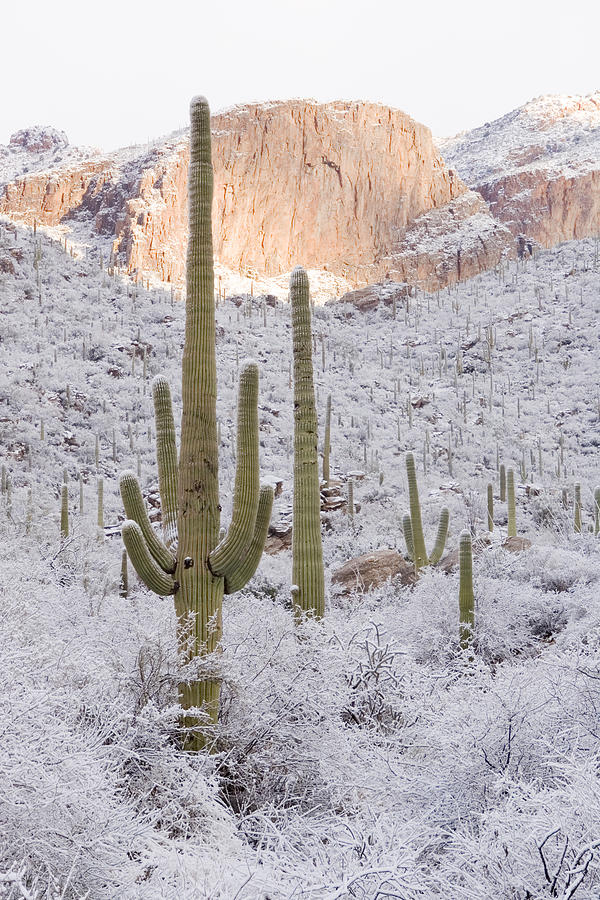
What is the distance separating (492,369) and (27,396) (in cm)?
2258

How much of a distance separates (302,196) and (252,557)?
6555 cm

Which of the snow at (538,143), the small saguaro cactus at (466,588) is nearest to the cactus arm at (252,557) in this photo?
the small saguaro cactus at (466,588)

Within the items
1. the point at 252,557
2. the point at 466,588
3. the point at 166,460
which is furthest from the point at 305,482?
the point at 466,588

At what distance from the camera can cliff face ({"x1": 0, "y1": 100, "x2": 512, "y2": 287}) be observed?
2425 inches

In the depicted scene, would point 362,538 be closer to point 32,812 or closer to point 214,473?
point 214,473

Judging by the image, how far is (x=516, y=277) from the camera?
5122cm

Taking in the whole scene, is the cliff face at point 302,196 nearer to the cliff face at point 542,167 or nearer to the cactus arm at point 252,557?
the cliff face at point 542,167

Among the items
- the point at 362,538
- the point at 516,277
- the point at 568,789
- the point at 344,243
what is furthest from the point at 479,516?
the point at 344,243

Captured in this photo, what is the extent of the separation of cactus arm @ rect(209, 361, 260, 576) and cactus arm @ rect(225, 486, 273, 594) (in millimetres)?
36

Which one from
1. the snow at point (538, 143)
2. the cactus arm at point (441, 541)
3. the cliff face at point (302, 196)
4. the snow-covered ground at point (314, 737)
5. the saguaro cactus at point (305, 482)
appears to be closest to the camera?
the snow-covered ground at point (314, 737)

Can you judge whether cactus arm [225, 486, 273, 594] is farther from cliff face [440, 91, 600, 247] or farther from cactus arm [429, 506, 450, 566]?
cliff face [440, 91, 600, 247]

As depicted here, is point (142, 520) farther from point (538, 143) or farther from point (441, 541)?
point (538, 143)

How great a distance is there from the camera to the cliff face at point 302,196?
202ft

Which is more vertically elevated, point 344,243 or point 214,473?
point 344,243
